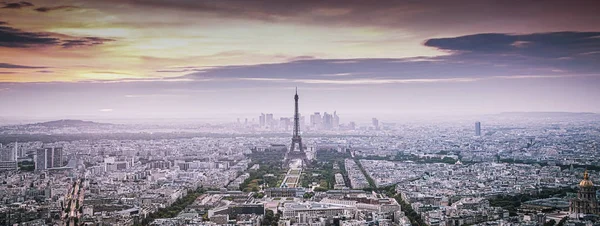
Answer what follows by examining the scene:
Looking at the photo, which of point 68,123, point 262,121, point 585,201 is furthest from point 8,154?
point 262,121

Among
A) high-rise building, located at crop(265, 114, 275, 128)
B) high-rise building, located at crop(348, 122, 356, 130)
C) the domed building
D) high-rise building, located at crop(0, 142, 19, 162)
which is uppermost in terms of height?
high-rise building, located at crop(265, 114, 275, 128)

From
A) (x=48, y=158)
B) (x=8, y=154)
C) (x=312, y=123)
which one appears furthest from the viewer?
(x=312, y=123)

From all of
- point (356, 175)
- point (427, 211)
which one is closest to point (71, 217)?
point (427, 211)

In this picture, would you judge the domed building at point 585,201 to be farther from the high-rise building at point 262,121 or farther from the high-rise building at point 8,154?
the high-rise building at point 262,121

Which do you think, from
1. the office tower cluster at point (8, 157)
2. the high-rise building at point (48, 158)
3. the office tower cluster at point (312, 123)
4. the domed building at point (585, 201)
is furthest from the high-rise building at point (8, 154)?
the office tower cluster at point (312, 123)

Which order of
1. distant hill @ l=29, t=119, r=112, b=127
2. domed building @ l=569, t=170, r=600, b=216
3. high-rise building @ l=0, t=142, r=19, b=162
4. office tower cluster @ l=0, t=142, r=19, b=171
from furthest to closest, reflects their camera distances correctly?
distant hill @ l=29, t=119, r=112, b=127 → high-rise building @ l=0, t=142, r=19, b=162 → office tower cluster @ l=0, t=142, r=19, b=171 → domed building @ l=569, t=170, r=600, b=216

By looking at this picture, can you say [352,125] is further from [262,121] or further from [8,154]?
[8,154]

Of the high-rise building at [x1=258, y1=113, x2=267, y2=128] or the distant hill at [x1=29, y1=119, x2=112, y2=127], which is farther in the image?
the high-rise building at [x1=258, y1=113, x2=267, y2=128]

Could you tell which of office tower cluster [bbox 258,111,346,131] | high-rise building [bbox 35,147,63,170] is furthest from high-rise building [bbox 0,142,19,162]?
office tower cluster [bbox 258,111,346,131]

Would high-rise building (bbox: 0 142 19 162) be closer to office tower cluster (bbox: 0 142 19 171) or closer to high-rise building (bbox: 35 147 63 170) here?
office tower cluster (bbox: 0 142 19 171)
